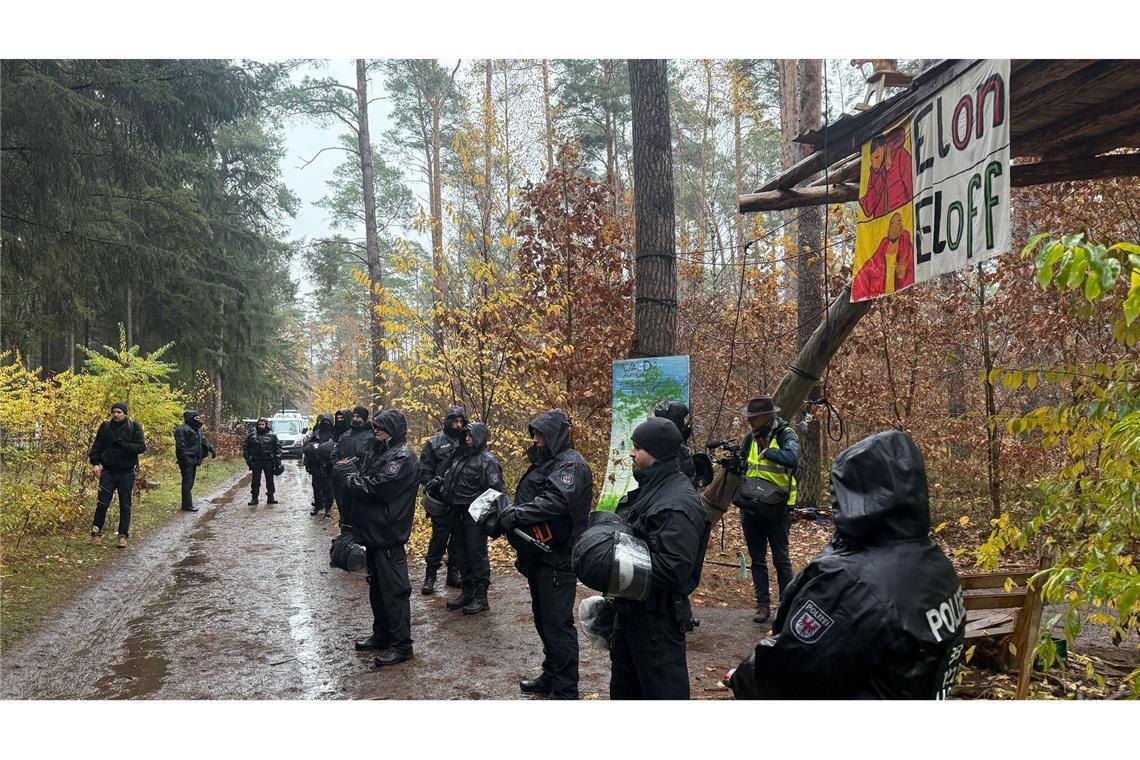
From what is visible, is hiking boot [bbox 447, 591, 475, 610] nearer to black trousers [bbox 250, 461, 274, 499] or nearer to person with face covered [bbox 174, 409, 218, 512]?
person with face covered [bbox 174, 409, 218, 512]

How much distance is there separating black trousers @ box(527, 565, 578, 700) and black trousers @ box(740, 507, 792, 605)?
7.33 feet

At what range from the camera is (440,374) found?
10.9m

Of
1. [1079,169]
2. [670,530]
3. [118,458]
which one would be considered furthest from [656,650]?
[118,458]

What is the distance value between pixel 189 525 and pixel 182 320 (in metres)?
13.1

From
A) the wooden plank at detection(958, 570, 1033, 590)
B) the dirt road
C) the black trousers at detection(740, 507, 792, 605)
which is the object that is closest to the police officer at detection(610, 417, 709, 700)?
the dirt road

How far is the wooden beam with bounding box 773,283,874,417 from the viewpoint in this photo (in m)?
7.31

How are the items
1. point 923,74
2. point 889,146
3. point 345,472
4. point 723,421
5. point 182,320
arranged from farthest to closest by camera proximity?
point 182,320 → point 723,421 → point 345,472 → point 889,146 → point 923,74

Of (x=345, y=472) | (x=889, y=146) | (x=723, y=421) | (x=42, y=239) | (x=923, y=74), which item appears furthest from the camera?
(x=723, y=421)

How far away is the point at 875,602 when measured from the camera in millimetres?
2273

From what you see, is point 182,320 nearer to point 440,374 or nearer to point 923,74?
point 440,374

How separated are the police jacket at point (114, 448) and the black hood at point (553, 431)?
7960 mm

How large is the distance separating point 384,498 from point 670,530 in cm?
314

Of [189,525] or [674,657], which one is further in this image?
[189,525]

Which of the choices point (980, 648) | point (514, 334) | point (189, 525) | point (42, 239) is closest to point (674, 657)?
point (980, 648)
